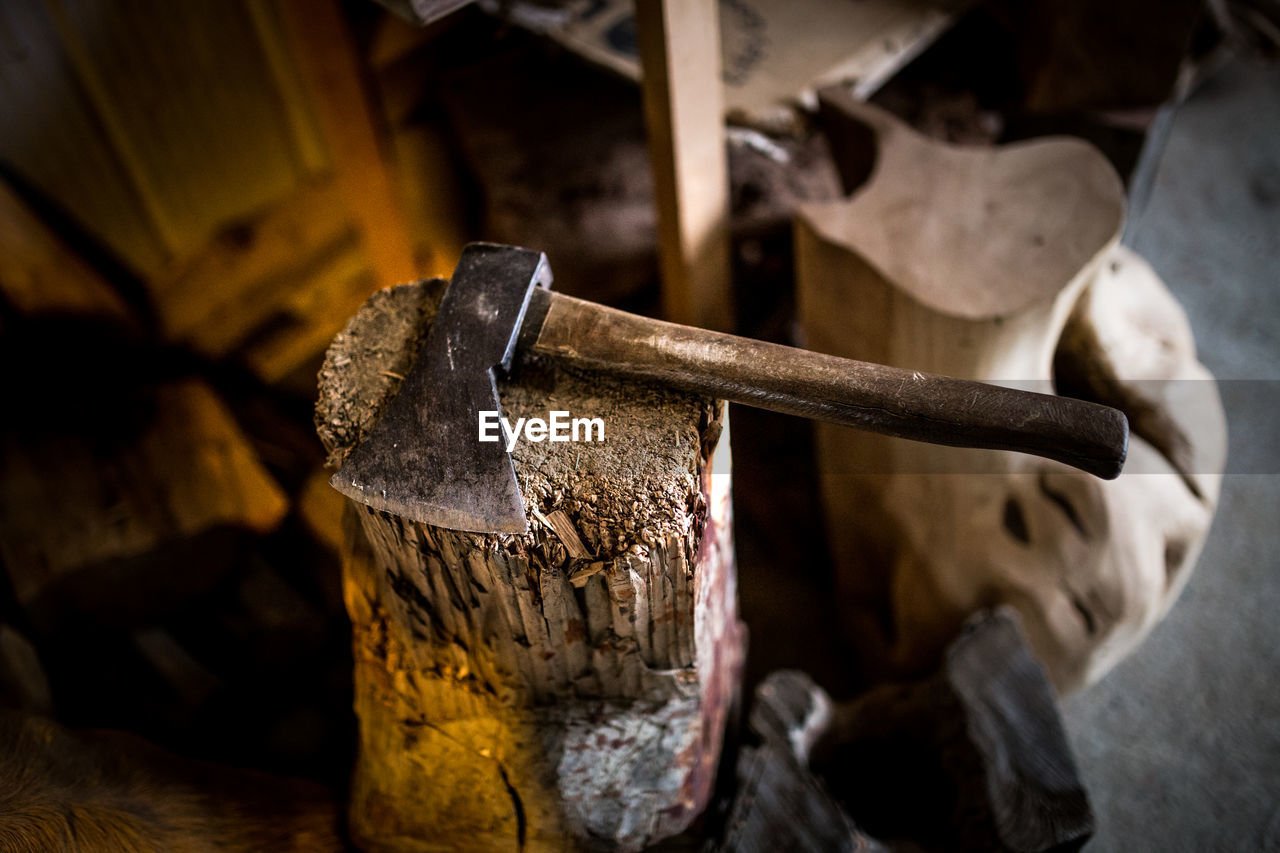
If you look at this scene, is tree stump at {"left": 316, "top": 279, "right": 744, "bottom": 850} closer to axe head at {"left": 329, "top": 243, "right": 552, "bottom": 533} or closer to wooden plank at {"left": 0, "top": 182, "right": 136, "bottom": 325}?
axe head at {"left": 329, "top": 243, "right": 552, "bottom": 533}

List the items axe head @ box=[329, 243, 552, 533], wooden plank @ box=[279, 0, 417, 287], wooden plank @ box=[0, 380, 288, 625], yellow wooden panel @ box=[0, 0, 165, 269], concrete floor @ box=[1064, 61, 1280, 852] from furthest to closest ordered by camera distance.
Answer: wooden plank @ box=[279, 0, 417, 287] → concrete floor @ box=[1064, 61, 1280, 852] → yellow wooden panel @ box=[0, 0, 165, 269] → wooden plank @ box=[0, 380, 288, 625] → axe head @ box=[329, 243, 552, 533]

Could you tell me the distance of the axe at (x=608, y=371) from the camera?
87 cm

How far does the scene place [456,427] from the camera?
35.5 inches

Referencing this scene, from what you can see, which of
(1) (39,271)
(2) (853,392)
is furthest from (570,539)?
(1) (39,271)

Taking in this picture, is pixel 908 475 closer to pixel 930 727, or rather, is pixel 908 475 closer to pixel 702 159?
pixel 930 727

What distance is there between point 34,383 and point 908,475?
183 centimetres

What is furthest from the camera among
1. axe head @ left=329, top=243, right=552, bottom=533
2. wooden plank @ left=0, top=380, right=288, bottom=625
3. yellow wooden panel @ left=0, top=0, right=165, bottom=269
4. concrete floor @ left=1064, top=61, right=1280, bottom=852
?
concrete floor @ left=1064, top=61, right=1280, bottom=852

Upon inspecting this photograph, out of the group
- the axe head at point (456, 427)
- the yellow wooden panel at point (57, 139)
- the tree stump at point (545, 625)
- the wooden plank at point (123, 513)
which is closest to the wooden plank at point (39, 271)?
the yellow wooden panel at point (57, 139)

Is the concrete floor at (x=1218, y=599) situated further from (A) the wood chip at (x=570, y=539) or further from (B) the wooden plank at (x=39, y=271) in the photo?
(B) the wooden plank at (x=39, y=271)

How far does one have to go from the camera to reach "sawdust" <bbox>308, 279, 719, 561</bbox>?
0.86 meters

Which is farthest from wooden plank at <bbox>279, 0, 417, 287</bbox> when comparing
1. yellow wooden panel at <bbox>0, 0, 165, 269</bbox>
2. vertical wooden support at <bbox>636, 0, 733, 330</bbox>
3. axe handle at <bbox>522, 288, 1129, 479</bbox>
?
axe handle at <bbox>522, 288, 1129, 479</bbox>

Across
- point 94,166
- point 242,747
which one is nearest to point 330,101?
point 94,166

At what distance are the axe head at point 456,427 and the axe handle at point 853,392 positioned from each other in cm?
7

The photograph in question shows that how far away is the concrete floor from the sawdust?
1.64m
